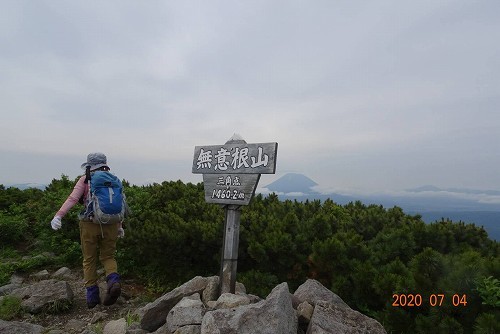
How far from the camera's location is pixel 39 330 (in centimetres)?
491

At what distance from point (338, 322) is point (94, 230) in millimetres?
4146

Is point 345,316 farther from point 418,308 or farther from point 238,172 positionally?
point 238,172

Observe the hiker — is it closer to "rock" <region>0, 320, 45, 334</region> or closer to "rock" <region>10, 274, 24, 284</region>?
"rock" <region>0, 320, 45, 334</region>

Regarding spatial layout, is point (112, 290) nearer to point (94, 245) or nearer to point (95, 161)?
point (94, 245)

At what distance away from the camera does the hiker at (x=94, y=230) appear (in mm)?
5723

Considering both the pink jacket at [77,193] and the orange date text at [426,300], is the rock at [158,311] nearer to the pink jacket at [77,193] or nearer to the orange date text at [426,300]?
the pink jacket at [77,193]

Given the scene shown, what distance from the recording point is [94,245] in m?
6.01

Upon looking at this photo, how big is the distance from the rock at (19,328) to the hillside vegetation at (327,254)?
2.06 m

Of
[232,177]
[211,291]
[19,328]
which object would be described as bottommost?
[19,328]

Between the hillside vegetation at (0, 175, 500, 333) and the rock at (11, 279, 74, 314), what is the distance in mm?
1379

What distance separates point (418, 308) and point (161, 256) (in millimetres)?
4317

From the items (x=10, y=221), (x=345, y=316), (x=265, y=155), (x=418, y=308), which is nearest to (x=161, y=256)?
(x=265, y=155)

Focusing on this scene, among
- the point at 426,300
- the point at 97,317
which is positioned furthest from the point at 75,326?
the point at 426,300

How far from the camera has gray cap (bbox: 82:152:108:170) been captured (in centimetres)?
595
